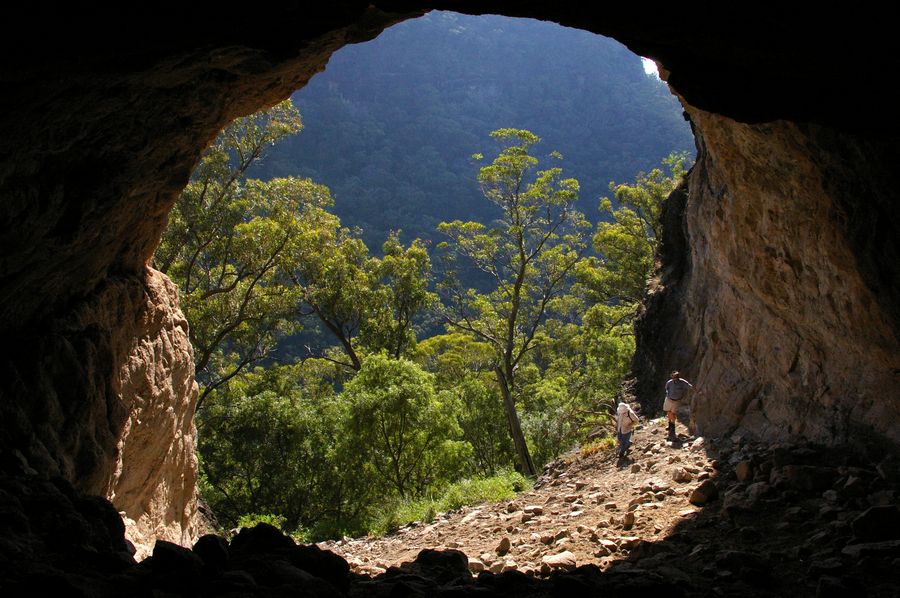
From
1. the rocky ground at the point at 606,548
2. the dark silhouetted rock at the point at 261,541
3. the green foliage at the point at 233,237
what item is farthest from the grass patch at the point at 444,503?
the dark silhouetted rock at the point at 261,541

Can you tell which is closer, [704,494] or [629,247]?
[704,494]

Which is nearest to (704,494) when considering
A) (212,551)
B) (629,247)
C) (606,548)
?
(606,548)

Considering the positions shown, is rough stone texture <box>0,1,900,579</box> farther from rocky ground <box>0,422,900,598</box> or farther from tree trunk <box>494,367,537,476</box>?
tree trunk <box>494,367,537,476</box>

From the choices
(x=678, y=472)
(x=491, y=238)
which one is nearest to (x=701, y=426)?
(x=678, y=472)

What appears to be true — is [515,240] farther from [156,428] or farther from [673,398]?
[156,428]

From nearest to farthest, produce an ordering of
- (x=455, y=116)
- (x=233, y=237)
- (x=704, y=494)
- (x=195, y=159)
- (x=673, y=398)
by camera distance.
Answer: (x=704, y=494) → (x=195, y=159) → (x=673, y=398) → (x=233, y=237) → (x=455, y=116)

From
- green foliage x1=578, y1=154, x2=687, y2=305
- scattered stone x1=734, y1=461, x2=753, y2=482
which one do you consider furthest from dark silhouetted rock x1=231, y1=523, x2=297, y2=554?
green foliage x1=578, y1=154, x2=687, y2=305

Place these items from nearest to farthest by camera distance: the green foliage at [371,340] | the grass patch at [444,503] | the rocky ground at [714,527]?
1. the rocky ground at [714,527]
2. the grass patch at [444,503]
3. the green foliage at [371,340]

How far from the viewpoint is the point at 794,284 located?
862 centimetres

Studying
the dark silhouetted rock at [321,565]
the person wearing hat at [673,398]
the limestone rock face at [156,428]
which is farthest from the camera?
the person wearing hat at [673,398]

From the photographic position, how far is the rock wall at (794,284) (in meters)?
6.68

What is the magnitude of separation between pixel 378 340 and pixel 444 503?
1393cm

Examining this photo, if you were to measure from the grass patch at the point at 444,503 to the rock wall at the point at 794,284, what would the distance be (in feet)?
15.7

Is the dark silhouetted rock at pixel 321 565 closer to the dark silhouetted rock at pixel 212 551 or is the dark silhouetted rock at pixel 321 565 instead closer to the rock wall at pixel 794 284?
the dark silhouetted rock at pixel 212 551
